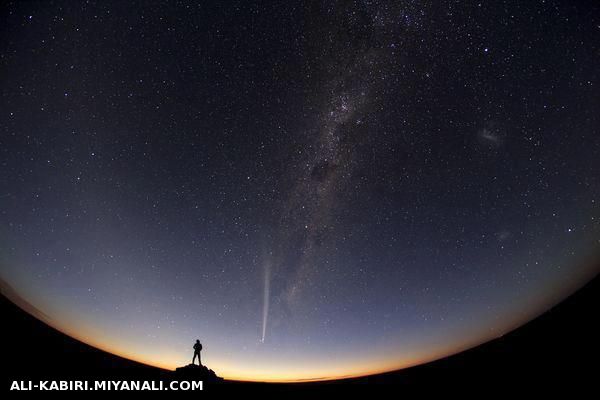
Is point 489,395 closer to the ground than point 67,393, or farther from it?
closer to the ground

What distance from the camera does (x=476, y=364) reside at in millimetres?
6910

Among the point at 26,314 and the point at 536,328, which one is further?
the point at 536,328

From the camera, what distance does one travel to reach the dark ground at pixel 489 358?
5.21 metres

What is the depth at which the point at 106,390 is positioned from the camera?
5.73 meters

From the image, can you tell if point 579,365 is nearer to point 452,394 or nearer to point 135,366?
Answer: point 452,394

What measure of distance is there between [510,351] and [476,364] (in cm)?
94

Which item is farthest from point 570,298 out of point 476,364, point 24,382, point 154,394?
point 24,382

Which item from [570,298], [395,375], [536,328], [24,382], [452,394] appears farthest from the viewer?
[395,375]

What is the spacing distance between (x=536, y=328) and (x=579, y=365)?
876 mm

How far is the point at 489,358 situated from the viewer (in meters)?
6.75

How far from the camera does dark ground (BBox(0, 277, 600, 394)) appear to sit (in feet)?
17.1

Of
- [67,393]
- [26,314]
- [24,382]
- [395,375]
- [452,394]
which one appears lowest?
[452,394]

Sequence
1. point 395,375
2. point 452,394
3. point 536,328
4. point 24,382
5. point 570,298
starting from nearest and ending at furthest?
point 24,382 < point 570,298 < point 536,328 < point 452,394 < point 395,375

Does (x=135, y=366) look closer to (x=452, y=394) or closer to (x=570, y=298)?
(x=452, y=394)
